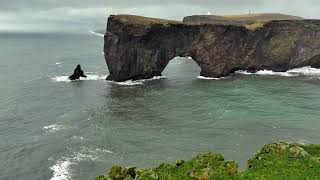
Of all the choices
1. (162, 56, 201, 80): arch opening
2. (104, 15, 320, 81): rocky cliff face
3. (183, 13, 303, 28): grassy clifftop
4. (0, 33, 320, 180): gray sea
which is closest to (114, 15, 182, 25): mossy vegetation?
(104, 15, 320, 81): rocky cliff face

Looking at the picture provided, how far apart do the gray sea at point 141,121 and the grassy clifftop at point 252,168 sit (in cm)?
1659

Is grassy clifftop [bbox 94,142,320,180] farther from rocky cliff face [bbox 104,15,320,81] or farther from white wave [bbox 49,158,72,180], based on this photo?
rocky cliff face [bbox 104,15,320,81]

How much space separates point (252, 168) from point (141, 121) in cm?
3973

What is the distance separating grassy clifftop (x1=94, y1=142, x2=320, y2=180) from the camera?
28.6 m

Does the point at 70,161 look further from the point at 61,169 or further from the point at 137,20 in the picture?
the point at 137,20

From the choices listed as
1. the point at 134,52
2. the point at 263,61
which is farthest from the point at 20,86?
the point at 263,61

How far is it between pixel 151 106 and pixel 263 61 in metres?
55.1

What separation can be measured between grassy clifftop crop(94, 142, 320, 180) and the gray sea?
54.4ft

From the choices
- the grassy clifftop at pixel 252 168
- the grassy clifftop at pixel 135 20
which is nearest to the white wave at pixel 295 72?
the grassy clifftop at pixel 135 20

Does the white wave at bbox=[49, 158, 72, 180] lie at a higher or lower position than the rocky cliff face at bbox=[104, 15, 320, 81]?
lower

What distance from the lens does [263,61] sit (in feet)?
404

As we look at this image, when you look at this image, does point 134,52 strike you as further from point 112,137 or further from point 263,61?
point 112,137

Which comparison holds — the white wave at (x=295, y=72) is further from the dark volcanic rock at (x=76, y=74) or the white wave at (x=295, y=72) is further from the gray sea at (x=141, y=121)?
the dark volcanic rock at (x=76, y=74)

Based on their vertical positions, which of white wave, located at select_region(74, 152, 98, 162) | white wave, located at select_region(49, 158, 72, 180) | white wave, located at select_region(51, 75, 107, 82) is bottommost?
white wave, located at select_region(49, 158, 72, 180)
